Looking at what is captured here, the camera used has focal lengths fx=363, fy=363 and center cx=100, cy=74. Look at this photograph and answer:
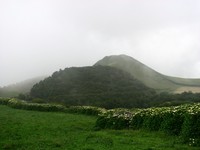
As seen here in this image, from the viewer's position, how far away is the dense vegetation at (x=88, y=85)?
473 ft

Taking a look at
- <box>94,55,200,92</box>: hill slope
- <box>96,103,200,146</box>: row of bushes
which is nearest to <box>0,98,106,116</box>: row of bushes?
<box>96,103,200,146</box>: row of bushes

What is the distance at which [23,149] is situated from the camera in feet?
70.8

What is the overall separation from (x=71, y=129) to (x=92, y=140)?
7.57 metres

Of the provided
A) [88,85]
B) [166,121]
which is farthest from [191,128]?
[88,85]

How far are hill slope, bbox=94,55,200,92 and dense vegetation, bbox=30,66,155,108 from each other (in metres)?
7.09

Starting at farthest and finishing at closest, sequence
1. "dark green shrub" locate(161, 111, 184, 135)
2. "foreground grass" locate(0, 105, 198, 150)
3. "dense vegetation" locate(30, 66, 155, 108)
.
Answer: "dense vegetation" locate(30, 66, 155, 108), "dark green shrub" locate(161, 111, 184, 135), "foreground grass" locate(0, 105, 198, 150)

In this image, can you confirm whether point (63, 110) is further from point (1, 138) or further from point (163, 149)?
point (163, 149)

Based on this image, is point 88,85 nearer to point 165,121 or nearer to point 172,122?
point 165,121

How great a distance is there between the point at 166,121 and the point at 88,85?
135 meters

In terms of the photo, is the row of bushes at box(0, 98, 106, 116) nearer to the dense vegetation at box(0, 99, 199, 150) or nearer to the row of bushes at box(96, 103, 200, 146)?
the row of bushes at box(96, 103, 200, 146)

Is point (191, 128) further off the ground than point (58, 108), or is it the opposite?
point (58, 108)

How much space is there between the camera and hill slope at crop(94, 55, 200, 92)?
158 metres

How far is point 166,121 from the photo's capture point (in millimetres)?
26047

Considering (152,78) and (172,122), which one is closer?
(172,122)
